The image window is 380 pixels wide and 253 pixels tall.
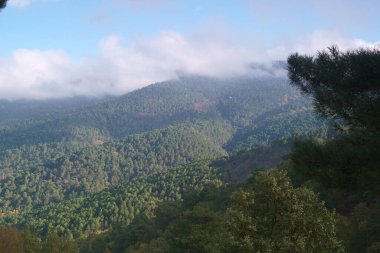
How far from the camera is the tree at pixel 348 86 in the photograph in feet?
35.0

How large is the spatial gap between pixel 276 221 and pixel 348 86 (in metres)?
8.11

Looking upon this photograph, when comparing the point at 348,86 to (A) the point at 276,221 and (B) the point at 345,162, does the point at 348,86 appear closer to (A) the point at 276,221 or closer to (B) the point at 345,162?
(B) the point at 345,162

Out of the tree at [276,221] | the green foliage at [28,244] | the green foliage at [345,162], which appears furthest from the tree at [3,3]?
the green foliage at [28,244]

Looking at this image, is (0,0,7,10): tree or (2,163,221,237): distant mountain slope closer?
(0,0,7,10): tree

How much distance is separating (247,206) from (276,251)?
2.41 m

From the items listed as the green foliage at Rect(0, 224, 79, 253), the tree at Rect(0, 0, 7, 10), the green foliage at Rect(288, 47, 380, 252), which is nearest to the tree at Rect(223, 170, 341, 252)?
the green foliage at Rect(288, 47, 380, 252)

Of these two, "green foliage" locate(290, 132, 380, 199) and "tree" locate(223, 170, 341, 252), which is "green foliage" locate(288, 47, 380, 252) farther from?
"tree" locate(223, 170, 341, 252)

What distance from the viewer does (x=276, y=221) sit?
17.9 m

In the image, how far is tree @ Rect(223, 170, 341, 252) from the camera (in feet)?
56.6

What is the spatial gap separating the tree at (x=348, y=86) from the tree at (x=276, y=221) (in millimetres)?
6249

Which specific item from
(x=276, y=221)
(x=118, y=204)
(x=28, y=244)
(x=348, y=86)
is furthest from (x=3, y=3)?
(x=118, y=204)

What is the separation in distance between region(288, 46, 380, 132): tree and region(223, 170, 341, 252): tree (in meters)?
6.25

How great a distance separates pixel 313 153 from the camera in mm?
12016

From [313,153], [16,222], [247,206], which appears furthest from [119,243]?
[16,222]
